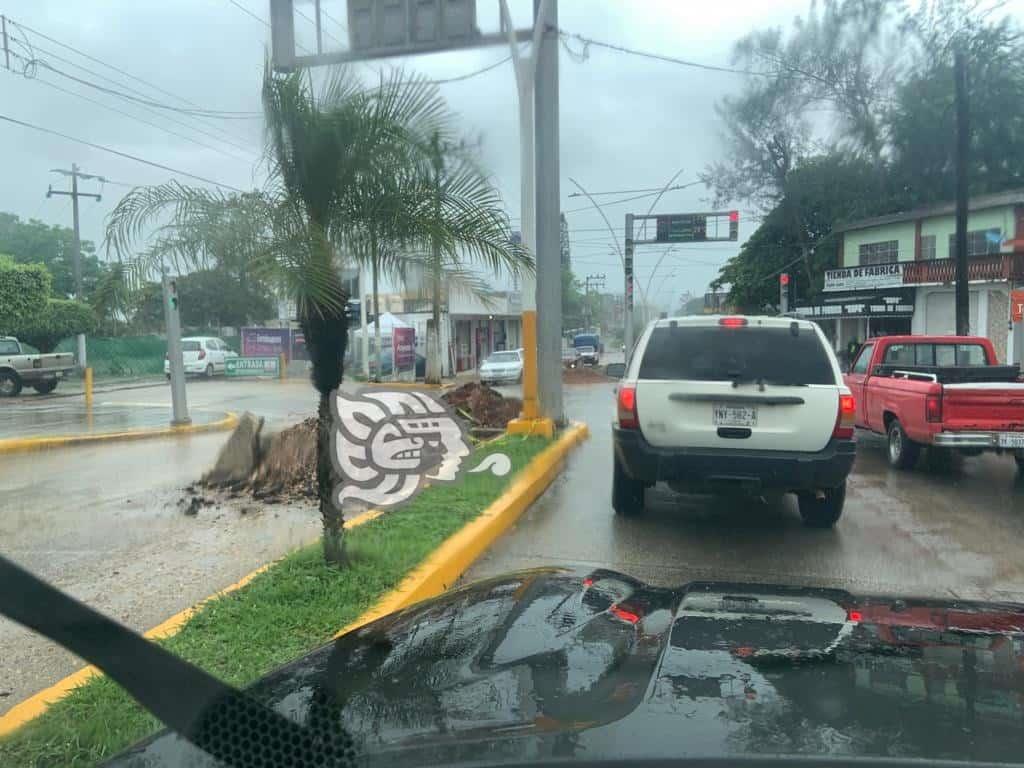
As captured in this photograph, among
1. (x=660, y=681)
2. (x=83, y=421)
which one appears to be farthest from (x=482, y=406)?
(x=660, y=681)

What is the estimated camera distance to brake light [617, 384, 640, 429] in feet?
22.4

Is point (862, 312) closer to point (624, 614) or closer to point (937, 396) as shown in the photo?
point (937, 396)

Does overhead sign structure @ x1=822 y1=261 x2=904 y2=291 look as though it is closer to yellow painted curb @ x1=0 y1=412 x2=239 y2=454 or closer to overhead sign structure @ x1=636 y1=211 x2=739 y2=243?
overhead sign structure @ x1=636 y1=211 x2=739 y2=243

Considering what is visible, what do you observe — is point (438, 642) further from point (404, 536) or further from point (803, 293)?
point (803, 293)

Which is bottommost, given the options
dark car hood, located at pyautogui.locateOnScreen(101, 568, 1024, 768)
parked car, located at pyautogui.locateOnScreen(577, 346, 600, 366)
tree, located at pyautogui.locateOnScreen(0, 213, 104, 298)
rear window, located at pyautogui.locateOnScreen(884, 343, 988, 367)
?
parked car, located at pyautogui.locateOnScreen(577, 346, 600, 366)

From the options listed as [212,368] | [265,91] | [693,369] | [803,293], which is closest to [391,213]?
[265,91]

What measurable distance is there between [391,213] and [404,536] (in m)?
2.36

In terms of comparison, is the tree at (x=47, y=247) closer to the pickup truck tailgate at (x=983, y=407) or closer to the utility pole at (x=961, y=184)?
the utility pole at (x=961, y=184)

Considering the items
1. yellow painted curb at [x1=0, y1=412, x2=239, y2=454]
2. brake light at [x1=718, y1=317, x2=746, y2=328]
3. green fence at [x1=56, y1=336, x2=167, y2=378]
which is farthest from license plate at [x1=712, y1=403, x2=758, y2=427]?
green fence at [x1=56, y1=336, x2=167, y2=378]

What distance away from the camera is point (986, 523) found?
7570 mm

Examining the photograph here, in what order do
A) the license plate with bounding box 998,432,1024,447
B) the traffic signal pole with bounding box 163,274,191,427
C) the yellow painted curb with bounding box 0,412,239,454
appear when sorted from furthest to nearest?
the traffic signal pole with bounding box 163,274,191,427 < the yellow painted curb with bounding box 0,412,239,454 < the license plate with bounding box 998,432,1024,447

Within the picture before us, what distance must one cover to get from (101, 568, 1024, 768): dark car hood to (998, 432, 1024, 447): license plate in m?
6.66

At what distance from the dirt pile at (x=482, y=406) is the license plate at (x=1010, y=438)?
7903 mm

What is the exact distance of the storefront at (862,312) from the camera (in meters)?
35.4
